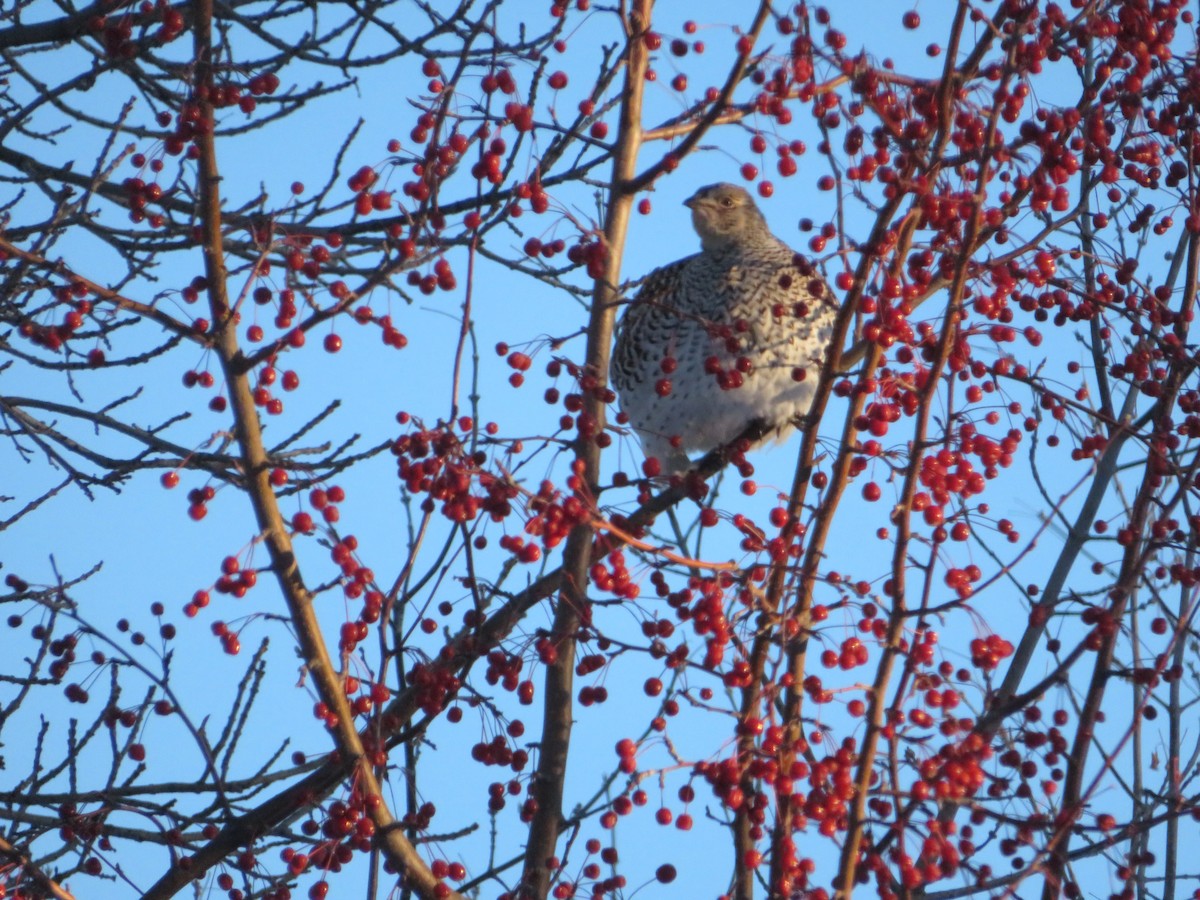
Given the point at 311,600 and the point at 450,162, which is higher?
the point at 450,162

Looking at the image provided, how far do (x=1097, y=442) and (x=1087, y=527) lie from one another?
1063 mm

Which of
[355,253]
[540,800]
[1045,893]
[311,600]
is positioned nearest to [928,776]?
[1045,893]

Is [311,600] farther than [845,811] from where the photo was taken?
Yes

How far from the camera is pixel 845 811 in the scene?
2684 millimetres

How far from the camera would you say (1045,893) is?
2844 mm

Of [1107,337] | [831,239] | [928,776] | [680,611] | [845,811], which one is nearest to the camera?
[928,776]

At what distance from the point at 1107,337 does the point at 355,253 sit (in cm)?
223

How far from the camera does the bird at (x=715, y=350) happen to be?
5.45 meters

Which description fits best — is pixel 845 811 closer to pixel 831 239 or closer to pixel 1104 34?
pixel 831 239

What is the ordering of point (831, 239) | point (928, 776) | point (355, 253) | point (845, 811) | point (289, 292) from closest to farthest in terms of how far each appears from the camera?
point (928, 776) → point (845, 811) → point (289, 292) → point (831, 239) → point (355, 253)

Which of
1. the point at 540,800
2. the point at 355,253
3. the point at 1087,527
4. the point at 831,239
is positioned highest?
the point at 355,253

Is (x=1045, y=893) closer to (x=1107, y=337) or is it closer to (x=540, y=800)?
(x=540, y=800)

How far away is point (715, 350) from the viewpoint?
5586 mm

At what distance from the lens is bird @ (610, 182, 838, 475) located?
5453 mm
